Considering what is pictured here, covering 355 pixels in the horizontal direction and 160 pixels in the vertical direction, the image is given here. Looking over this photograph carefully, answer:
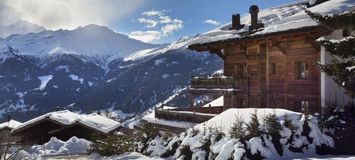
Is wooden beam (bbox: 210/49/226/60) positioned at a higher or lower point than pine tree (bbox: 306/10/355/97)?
higher

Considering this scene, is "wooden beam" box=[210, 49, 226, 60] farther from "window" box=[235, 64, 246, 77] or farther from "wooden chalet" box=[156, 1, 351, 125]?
"window" box=[235, 64, 246, 77]

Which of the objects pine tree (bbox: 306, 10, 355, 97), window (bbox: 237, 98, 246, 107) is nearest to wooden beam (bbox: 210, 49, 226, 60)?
window (bbox: 237, 98, 246, 107)

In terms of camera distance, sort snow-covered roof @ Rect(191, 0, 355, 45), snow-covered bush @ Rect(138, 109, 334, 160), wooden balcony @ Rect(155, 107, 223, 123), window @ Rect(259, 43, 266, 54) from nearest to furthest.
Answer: snow-covered bush @ Rect(138, 109, 334, 160) < snow-covered roof @ Rect(191, 0, 355, 45) < wooden balcony @ Rect(155, 107, 223, 123) < window @ Rect(259, 43, 266, 54)

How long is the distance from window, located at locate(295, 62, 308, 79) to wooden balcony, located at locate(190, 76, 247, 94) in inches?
176

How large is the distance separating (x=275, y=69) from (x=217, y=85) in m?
4.67

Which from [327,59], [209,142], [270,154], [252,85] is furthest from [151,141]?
[252,85]

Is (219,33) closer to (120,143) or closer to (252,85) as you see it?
(252,85)

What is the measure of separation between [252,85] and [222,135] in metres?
14.9

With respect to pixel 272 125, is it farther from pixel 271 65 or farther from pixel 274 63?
pixel 271 65

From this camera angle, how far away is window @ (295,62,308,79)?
84.4 feet

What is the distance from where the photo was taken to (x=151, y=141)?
1859cm

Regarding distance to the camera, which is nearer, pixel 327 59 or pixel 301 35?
pixel 327 59

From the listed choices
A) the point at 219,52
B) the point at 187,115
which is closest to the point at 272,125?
the point at 187,115

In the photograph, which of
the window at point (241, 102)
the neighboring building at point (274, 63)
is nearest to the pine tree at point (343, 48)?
the neighboring building at point (274, 63)
